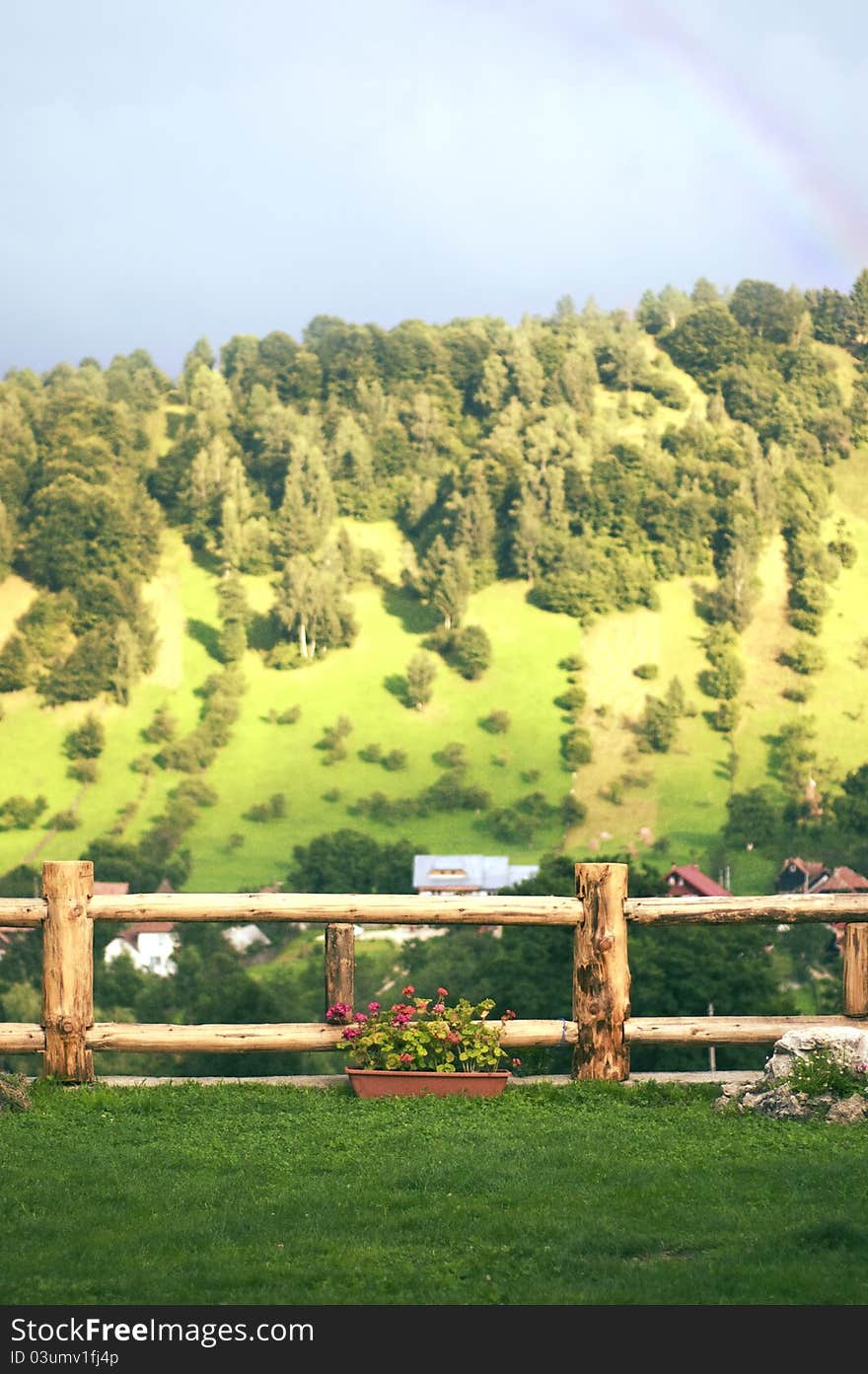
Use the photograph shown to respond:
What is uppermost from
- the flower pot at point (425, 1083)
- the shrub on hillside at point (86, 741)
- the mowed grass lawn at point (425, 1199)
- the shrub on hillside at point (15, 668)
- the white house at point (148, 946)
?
the shrub on hillside at point (15, 668)

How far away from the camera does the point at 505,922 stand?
11797 mm

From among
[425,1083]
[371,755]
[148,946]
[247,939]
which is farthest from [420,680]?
[425,1083]

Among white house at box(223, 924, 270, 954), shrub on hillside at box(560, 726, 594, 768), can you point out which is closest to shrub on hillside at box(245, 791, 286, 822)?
shrub on hillside at box(560, 726, 594, 768)

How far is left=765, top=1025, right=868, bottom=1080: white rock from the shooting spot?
35.1 ft

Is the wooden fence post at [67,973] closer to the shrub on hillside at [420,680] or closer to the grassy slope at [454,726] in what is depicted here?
the grassy slope at [454,726]

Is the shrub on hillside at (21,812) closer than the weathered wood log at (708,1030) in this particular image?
No

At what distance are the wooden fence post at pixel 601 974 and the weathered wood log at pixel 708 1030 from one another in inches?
6.0

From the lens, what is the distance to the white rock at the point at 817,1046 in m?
10.7

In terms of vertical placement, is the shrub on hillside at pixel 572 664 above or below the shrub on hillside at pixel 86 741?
above

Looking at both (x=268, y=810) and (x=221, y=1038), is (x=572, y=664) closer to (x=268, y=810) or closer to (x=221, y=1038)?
(x=268, y=810)

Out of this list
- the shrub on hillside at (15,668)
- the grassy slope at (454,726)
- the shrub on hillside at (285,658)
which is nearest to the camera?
the grassy slope at (454,726)

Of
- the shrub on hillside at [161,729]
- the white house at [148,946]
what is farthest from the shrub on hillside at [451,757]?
the white house at [148,946]

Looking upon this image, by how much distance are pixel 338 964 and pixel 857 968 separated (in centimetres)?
376
